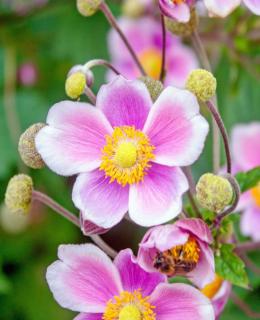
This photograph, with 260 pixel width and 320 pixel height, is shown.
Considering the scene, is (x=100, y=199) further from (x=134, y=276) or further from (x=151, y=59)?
(x=151, y=59)

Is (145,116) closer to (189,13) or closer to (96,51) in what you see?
(189,13)

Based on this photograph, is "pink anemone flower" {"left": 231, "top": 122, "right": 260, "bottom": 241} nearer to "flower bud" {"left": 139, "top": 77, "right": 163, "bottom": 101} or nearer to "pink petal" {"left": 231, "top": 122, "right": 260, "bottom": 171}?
"pink petal" {"left": 231, "top": 122, "right": 260, "bottom": 171}

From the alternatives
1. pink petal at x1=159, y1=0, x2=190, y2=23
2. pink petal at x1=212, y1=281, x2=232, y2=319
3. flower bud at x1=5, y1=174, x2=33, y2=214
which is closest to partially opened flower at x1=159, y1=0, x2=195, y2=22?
pink petal at x1=159, y1=0, x2=190, y2=23

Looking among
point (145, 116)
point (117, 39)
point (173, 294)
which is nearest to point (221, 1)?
point (145, 116)

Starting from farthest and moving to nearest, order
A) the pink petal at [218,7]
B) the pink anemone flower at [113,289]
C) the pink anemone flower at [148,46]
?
the pink anemone flower at [148,46] → the pink petal at [218,7] → the pink anemone flower at [113,289]

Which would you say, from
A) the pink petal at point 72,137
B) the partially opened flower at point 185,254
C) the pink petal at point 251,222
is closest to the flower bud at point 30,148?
the pink petal at point 72,137

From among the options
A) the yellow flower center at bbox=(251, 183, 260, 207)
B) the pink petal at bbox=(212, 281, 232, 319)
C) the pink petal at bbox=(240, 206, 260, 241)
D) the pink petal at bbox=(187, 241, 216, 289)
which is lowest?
the pink petal at bbox=(240, 206, 260, 241)

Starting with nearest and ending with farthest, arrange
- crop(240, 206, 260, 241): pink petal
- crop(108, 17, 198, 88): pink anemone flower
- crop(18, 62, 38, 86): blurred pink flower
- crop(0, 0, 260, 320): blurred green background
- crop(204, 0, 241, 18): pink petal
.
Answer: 1. crop(204, 0, 241, 18): pink petal
2. crop(240, 206, 260, 241): pink petal
3. crop(0, 0, 260, 320): blurred green background
4. crop(108, 17, 198, 88): pink anemone flower
5. crop(18, 62, 38, 86): blurred pink flower

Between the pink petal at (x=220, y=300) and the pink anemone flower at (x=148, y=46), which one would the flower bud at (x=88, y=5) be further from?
the pink anemone flower at (x=148, y=46)
